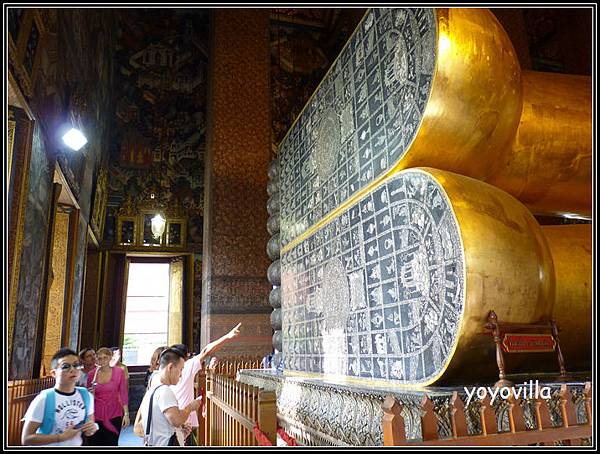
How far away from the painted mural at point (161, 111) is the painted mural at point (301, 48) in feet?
7.30

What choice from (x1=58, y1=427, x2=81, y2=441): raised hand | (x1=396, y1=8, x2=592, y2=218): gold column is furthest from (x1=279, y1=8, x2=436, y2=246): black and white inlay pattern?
(x1=58, y1=427, x2=81, y2=441): raised hand

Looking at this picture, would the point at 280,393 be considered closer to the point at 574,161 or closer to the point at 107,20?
the point at 574,161

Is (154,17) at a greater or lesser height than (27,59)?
greater

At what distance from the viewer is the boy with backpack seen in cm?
220

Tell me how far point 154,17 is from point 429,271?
40.6ft

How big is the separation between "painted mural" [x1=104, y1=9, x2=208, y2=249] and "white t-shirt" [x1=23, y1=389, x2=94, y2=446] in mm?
12092

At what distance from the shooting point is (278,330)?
6.56 meters

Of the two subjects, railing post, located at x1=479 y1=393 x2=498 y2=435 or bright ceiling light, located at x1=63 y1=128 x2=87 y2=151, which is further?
bright ceiling light, located at x1=63 y1=128 x2=87 y2=151

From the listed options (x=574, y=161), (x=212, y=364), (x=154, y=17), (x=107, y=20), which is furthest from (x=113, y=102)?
(x=574, y=161)

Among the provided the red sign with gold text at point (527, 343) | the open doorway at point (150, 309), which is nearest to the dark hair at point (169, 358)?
the red sign with gold text at point (527, 343)

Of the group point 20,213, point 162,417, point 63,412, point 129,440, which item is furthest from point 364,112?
point 129,440

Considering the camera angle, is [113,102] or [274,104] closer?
[274,104]

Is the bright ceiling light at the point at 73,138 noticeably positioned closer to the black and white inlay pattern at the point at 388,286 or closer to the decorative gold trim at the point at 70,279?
the decorative gold trim at the point at 70,279

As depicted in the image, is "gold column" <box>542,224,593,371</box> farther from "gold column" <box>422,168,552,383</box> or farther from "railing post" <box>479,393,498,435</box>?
"railing post" <box>479,393,498,435</box>
